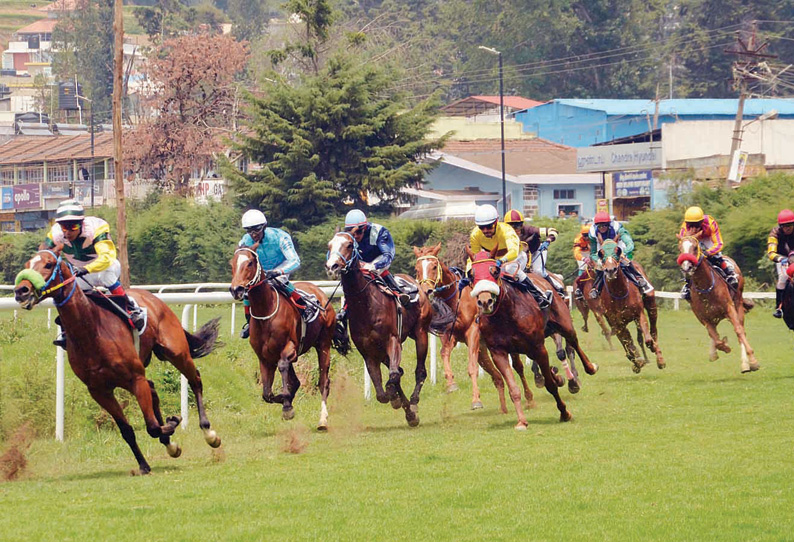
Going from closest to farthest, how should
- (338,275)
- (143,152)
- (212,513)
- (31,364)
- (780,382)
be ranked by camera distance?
(212,513), (338,275), (31,364), (780,382), (143,152)

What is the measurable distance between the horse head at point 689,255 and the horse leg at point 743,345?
874 mm

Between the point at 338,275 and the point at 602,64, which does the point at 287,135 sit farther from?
the point at 602,64

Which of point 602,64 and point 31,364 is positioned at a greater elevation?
point 602,64

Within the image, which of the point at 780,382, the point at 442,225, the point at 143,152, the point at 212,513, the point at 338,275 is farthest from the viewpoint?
the point at 143,152

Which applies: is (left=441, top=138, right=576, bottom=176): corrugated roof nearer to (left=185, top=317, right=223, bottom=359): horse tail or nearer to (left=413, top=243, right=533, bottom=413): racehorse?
(left=413, top=243, right=533, bottom=413): racehorse

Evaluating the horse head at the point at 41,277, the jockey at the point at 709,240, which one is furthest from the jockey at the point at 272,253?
the jockey at the point at 709,240

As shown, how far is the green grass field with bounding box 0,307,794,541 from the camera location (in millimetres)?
7742

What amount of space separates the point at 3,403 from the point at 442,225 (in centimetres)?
3053

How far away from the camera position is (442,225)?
42969 mm

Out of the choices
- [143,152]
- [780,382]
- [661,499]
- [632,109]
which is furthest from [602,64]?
[661,499]

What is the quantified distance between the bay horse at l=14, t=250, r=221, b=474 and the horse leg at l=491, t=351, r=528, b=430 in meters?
3.20

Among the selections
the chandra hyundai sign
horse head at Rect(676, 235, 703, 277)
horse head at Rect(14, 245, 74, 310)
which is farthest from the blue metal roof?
horse head at Rect(14, 245, 74, 310)

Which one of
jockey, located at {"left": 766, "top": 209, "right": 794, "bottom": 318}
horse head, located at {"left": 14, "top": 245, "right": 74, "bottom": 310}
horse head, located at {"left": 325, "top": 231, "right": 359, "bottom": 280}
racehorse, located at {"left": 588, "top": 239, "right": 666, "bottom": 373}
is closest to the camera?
horse head, located at {"left": 14, "top": 245, "right": 74, "bottom": 310}

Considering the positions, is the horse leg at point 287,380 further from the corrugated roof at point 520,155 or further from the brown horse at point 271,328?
the corrugated roof at point 520,155
